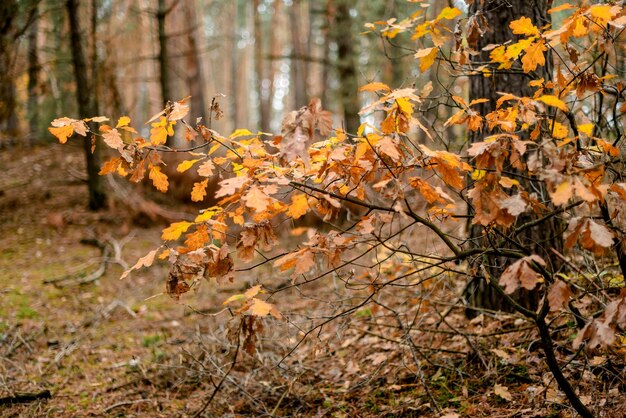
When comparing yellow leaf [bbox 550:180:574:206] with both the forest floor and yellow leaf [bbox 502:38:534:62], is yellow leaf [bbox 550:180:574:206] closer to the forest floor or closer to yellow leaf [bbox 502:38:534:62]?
yellow leaf [bbox 502:38:534:62]

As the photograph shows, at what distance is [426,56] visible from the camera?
2338mm

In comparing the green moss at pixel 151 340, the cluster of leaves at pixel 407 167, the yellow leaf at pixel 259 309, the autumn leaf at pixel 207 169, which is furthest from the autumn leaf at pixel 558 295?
the green moss at pixel 151 340

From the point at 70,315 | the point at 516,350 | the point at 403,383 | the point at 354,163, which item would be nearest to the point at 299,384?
the point at 403,383

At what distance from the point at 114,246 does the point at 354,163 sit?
20.7 ft

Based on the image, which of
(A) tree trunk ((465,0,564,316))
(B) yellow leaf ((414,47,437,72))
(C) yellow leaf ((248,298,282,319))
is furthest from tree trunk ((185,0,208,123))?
(C) yellow leaf ((248,298,282,319))

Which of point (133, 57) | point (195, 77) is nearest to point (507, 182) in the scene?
point (195, 77)

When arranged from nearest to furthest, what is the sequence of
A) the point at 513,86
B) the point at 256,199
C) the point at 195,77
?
the point at 256,199
the point at 513,86
the point at 195,77

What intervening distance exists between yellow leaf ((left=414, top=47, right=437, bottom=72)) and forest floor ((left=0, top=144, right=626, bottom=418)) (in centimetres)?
133

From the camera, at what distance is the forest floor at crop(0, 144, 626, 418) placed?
289 centimetres

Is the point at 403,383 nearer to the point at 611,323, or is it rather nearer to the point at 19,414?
the point at 611,323

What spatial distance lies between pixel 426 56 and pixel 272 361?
2405 millimetres

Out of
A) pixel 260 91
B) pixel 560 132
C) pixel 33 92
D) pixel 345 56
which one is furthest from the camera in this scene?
pixel 260 91

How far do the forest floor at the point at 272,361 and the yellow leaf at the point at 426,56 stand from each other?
1325mm

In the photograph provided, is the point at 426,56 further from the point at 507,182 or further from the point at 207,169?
the point at 207,169
